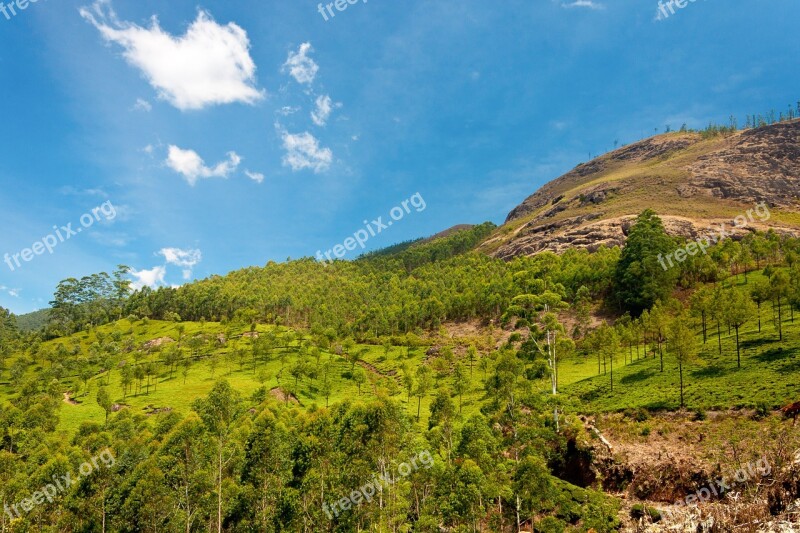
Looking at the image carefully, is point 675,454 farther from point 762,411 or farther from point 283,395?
point 283,395

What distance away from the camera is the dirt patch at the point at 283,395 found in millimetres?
91681

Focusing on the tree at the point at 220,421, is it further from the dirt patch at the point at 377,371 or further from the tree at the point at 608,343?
the dirt patch at the point at 377,371

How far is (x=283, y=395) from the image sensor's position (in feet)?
312

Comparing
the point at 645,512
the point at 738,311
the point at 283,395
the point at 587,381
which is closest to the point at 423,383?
the point at 587,381

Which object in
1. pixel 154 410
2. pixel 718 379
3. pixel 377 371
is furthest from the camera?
pixel 377 371

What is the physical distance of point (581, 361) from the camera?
96625 mm

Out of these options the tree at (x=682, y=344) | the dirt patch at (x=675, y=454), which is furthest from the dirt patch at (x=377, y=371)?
the tree at (x=682, y=344)

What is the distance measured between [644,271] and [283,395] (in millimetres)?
99752

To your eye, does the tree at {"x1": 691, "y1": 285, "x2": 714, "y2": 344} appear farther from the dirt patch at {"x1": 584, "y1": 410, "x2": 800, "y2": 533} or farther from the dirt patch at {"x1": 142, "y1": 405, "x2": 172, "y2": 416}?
the dirt patch at {"x1": 142, "y1": 405, "x2": 172, "y2": 416}

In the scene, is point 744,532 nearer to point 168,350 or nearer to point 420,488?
point 420,488

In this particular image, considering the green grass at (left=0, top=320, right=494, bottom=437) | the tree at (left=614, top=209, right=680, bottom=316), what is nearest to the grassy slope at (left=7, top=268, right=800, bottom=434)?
the green grass at (left=0, top=320, right=494, bottom=437)

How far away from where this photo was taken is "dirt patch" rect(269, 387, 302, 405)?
91.7m

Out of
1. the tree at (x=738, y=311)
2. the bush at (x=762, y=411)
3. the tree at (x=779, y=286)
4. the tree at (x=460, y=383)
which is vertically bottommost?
the tree at (x=460, y=383)

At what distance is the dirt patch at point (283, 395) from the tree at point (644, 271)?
8950cm
